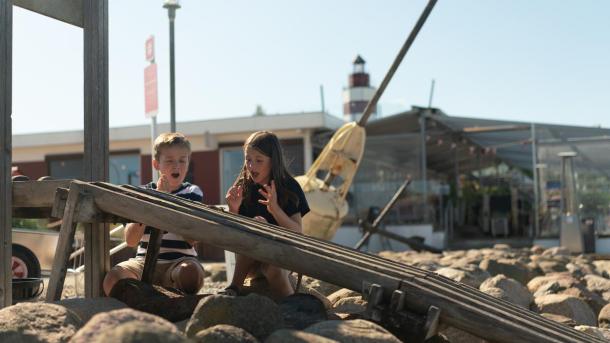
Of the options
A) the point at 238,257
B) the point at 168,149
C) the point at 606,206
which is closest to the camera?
the point at 238,257

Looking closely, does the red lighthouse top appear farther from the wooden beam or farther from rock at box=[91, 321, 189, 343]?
rock at box=[91, 321, 189, 343]

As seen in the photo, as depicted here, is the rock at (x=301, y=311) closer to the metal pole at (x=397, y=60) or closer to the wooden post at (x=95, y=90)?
the wooden post at (x=95, y=90)

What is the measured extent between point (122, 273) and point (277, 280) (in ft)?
2.88

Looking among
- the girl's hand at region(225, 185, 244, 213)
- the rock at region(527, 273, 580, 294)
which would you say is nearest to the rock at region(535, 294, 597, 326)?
the rock at region(527, 273, 580, 294)

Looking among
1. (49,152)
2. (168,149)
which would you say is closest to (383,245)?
(49,152)

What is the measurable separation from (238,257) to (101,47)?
160 centimetres

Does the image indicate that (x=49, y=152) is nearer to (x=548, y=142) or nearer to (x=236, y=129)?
(x=236, y=129)

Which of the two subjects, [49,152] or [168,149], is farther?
[49,152]

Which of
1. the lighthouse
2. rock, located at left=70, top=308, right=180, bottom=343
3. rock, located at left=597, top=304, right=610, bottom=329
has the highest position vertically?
the lighthouse

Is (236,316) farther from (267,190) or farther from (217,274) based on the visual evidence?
(217,274)

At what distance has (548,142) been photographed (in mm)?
21359

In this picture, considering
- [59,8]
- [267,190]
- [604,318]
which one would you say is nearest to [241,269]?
[267,190]

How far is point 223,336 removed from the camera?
125 inches

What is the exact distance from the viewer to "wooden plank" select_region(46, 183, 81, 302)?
4.42m
